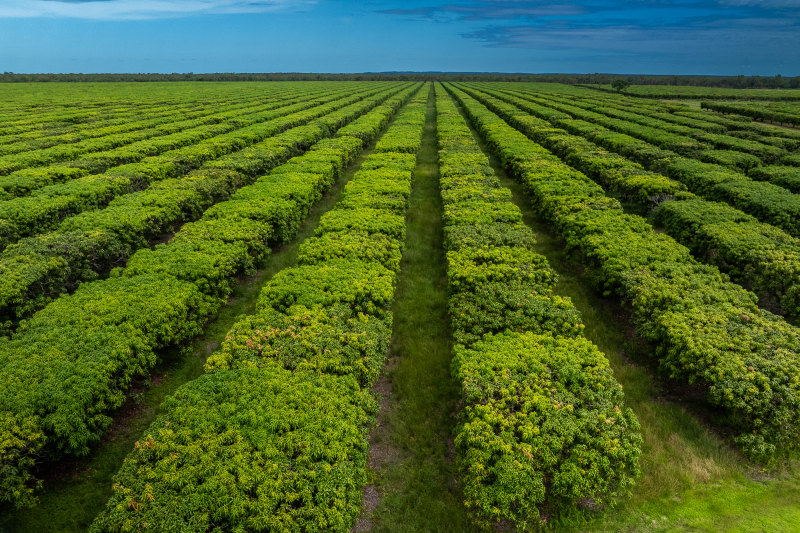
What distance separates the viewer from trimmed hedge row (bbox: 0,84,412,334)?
10.0 metres

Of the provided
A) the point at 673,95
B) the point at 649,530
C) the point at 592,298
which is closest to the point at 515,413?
the point at 649,530

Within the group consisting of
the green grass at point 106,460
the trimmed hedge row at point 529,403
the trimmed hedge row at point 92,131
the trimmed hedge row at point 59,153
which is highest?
the trimmed hedge row at point 92,131

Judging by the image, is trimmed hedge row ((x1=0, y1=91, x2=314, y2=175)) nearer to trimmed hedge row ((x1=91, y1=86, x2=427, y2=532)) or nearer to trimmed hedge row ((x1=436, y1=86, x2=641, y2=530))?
trimmed hedge row ((x1=91, y1=86, x2=427, y2=532))

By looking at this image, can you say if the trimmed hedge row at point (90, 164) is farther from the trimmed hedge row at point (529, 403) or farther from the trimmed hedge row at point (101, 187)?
the trimmed hedge row at point (529, 403)

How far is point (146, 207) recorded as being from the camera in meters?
14.7

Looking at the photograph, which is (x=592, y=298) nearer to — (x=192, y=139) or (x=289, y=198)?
(x=289, y=198)

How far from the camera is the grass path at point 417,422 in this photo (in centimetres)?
679

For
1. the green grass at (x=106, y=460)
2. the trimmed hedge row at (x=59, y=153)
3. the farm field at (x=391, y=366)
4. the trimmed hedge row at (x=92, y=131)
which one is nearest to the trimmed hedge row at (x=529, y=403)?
the farm field at (x=391, y=366)

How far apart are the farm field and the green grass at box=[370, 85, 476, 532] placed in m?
0.05

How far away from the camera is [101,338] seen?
7828 millimetres

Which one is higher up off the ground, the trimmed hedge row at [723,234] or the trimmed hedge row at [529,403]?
the trimmed hedge row at [723,234]

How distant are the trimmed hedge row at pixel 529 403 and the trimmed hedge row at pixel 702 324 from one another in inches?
78.6

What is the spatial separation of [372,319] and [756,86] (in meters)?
165

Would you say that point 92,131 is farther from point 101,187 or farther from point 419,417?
point 419,417
